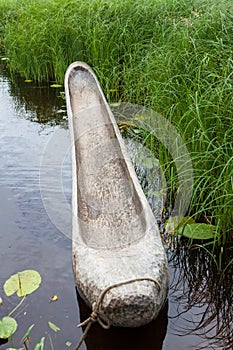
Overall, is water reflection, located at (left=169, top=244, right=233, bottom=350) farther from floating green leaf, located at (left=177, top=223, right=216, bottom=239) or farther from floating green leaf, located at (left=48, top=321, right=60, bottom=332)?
floating green leaf, located at (left=48, top=321, right=60, bottom=332)

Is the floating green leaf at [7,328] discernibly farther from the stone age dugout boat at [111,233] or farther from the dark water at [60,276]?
the stone age dugout boat at [111,233]

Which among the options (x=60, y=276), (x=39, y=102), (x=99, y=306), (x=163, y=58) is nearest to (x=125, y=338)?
(x=99, y=306)

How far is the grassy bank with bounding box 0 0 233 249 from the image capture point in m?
2.70

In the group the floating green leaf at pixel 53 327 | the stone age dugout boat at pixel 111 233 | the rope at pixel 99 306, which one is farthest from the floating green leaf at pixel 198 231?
the floating green leaf at pixel 53 327

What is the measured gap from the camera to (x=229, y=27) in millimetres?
3457

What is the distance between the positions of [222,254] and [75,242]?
89 centimetres

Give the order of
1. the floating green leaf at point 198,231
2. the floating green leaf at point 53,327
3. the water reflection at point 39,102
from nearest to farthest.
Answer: the floating green leaf at point 53,327, the floating green leaf at point 198,231, the water reflection at point 39,102

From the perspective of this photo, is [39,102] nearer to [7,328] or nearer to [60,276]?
[60,276]

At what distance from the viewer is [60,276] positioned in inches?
94.0

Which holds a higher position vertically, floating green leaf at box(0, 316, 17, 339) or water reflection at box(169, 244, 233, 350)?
→ floating green leaf at box(0, 316, 17, 339)

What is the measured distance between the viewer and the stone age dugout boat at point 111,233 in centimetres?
176

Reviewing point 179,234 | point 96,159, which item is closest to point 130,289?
point 179,234

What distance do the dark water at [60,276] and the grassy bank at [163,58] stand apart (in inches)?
15.6

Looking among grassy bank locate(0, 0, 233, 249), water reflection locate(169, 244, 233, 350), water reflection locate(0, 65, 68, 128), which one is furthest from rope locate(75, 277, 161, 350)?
water reflection locate(0, 65, 68, 128)
